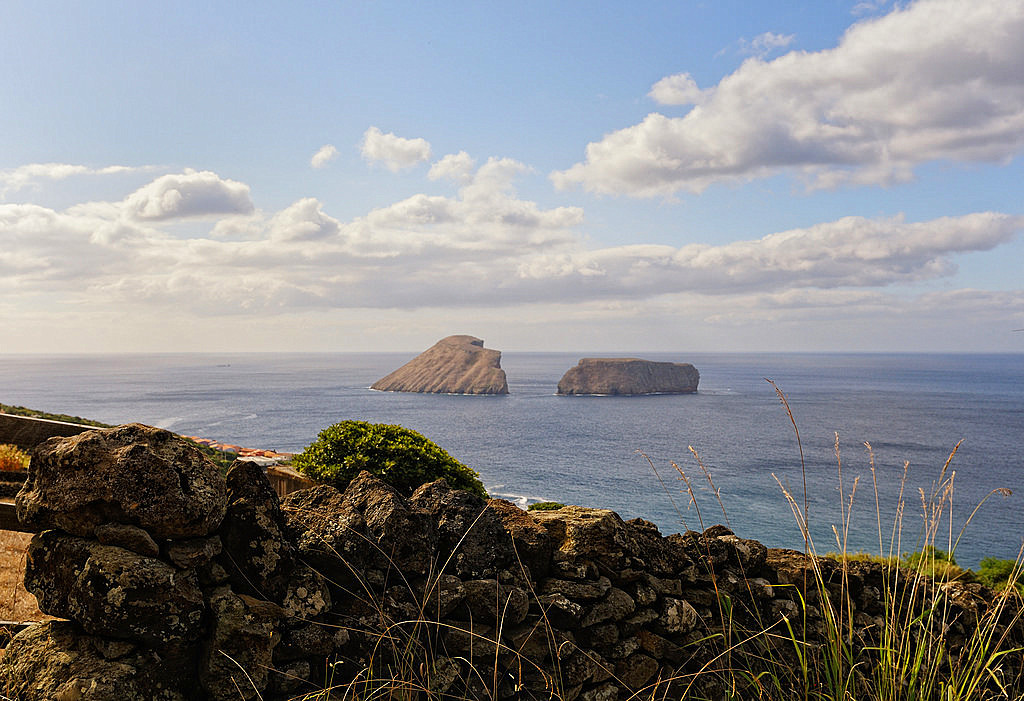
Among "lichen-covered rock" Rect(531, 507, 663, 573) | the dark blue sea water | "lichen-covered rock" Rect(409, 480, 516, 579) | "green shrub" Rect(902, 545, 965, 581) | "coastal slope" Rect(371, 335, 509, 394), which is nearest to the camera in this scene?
"green shrub" Rect(902, 545, 965, 581)

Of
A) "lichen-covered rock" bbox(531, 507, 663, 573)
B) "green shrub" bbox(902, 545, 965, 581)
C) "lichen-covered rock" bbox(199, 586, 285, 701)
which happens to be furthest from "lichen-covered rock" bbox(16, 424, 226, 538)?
"green shrub" bbox(902, 545, 965, 581)

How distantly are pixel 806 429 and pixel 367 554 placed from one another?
104021mm

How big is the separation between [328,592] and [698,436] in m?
94.1

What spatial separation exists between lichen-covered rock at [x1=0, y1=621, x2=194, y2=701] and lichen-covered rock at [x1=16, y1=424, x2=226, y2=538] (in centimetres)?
50

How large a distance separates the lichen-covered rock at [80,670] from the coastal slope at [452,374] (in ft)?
512

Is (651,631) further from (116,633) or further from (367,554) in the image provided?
(116,633)

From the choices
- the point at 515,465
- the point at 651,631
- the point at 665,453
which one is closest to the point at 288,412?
the point at 515,465

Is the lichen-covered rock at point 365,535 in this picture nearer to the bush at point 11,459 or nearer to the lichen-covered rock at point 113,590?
the lichen-covered rock at point 113,590

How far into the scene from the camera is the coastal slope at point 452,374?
162500 millimetres

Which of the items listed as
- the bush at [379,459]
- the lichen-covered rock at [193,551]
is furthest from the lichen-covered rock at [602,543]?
the bush at [379,459]

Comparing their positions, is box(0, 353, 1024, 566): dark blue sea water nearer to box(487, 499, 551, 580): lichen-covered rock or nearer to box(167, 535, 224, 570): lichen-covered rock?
box(487, 499, 551, 580): lichen-covered rock

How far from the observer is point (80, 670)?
112 inches

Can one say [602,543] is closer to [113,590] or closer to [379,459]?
[113,590]

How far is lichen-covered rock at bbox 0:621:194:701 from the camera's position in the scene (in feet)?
9.21
